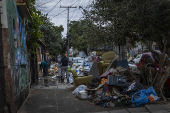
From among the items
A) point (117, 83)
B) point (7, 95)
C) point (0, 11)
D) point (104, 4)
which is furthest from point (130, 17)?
point (7, 95)

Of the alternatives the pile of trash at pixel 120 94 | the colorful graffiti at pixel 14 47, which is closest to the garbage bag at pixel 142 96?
the pile of trash at pixel 120 94

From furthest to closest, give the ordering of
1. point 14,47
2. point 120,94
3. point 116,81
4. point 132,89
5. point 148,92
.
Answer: point 116,81
point 132,89
point 120,94
point 148,92
point 14,47

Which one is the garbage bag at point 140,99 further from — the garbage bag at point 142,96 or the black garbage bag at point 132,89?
the black garbage bag at point 132,89

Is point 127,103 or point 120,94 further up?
point 120,94

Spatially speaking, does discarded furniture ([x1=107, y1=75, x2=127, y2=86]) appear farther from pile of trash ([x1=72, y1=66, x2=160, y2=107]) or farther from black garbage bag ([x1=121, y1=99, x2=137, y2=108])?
black garbage bag ([x1=121, y1=99, x2=137, y2=108])

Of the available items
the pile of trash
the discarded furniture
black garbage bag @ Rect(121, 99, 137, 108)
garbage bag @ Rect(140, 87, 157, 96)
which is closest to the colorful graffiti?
the pile of trash

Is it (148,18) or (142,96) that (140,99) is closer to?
(142,96)

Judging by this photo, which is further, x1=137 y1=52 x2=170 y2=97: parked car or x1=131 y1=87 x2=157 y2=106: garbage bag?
x1=137 y1=52 x2=170 y2=97: parked car

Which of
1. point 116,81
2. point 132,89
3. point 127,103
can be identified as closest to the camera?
point 127,103

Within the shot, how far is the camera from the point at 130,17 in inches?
293

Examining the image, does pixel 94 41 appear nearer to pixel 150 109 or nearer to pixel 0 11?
pixel 150 109

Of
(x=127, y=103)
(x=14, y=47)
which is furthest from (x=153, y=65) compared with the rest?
(x=14, y=47)

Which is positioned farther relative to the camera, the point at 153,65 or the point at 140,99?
the point at 153,65

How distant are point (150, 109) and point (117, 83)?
1.74 meters
